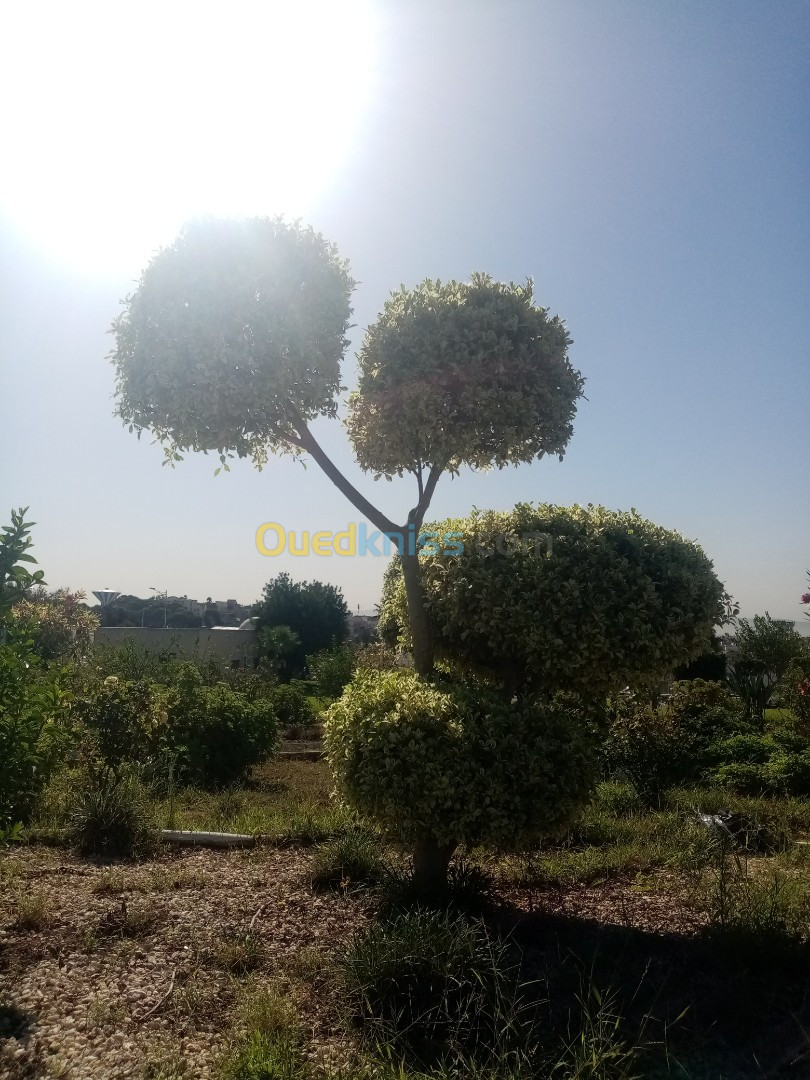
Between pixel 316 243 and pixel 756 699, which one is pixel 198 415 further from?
pixel 756 699

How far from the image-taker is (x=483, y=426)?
465 cm

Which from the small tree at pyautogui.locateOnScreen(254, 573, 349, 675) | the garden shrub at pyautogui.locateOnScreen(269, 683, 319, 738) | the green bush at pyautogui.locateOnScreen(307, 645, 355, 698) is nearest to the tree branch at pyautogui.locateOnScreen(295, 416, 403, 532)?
the garden shrub at pyautogui.locateOnScreen(269, 683, 319, 738)

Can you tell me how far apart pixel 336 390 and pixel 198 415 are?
2.77 ft

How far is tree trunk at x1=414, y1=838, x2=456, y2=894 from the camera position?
4.43 m

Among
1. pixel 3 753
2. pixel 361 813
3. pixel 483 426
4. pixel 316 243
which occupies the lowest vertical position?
pixel 361 813

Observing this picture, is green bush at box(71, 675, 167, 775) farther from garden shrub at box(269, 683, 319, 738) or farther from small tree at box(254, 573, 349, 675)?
small tree at box(254, 573, 349, 675)

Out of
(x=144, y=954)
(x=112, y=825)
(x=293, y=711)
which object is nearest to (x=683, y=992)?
(x=144, y=954)

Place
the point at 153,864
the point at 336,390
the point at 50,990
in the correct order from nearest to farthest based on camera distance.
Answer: the point at 50,990
the point at 336,390
the point at 153,864

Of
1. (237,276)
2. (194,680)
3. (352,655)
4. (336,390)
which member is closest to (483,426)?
(336,390)

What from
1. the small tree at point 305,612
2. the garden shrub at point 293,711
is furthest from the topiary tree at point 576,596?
the small tree at point 305,612

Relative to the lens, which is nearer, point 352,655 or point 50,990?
point 50,990

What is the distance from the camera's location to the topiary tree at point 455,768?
4.07m

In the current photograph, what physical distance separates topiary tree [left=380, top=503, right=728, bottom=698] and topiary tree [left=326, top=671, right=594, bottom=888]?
37 cm

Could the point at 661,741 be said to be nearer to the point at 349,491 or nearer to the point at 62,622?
the point at 349,491
